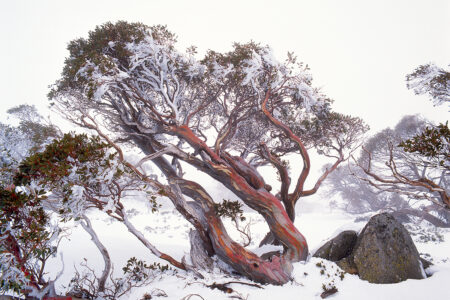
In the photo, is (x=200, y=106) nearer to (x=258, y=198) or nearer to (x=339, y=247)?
(x=258, y=198)

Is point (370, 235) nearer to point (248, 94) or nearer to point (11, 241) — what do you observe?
point (248, 94)

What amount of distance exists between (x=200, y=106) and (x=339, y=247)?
23.4 feet

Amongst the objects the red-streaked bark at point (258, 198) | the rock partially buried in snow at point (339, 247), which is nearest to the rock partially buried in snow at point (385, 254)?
the rock partially buried in snow at point (339, 247)

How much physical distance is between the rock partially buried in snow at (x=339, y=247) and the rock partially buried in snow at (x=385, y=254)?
687mm

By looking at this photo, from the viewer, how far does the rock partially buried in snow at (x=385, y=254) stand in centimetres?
712

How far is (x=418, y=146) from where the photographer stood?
16.9 ft

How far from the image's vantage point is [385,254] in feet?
24.1

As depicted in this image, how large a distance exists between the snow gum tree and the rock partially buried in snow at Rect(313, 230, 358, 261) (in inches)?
42.8

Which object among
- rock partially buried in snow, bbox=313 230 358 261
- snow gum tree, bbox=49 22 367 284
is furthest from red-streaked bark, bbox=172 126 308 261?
rock partially buried in snow, bbox=313 230 358 261

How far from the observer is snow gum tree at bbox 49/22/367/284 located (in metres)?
7.40

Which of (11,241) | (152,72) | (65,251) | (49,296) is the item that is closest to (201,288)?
(49,296)

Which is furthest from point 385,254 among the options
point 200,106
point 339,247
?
point 200,106

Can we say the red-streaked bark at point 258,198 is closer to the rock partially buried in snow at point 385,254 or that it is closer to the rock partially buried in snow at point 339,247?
the rock partially buried in snow at point 339,247

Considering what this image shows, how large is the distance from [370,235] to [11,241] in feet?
30.3
